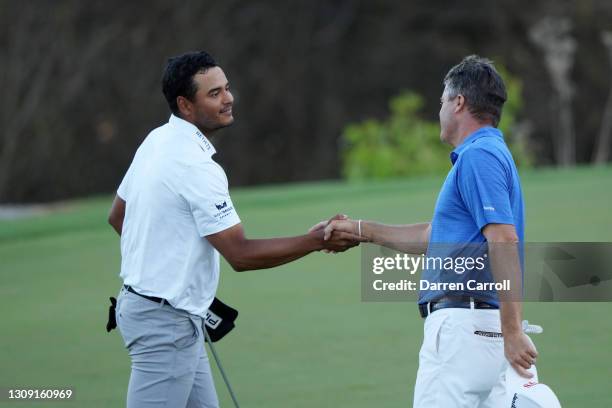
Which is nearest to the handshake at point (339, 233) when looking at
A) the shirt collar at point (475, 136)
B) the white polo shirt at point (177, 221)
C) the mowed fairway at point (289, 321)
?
the white polo shirt at point (177, 221)

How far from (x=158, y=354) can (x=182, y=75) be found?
1178 millimetres

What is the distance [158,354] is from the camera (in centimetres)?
467

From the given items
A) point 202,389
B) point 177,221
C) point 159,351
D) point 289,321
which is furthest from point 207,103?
point 289,321

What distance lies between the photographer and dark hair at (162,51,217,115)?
4902 mm

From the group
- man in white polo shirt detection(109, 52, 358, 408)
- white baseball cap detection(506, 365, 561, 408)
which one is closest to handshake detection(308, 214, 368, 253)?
man in white polo shirt detection(109, 52, 358, 408)

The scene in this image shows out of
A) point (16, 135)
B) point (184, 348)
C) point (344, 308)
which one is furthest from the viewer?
point (16, 135)

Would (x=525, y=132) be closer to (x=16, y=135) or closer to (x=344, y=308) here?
(x=16, y=135)

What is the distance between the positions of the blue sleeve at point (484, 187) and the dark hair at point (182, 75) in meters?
1.22

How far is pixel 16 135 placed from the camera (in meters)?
22.6

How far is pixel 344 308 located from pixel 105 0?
1917cm

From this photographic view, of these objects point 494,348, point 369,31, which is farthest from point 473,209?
point 369,31

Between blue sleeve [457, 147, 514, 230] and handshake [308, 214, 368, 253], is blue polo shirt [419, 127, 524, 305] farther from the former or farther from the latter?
handshake [308, 214, 368, 253]

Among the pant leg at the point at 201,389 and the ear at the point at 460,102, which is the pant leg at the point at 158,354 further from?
the ear at the point at 460,102

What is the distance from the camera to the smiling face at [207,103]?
4906 millimetres
